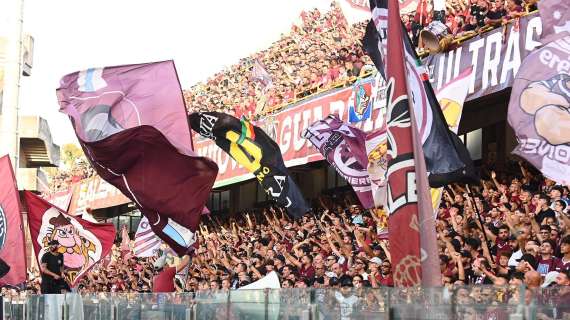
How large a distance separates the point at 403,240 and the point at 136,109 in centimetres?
745

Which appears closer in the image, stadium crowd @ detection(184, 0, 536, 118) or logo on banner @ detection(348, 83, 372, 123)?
stadium crowd @ detection(184, 0, 536, 118)

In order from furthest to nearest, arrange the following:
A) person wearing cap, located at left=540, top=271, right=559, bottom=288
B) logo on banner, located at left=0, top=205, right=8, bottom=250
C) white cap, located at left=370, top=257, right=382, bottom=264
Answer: logo on banner, located at left=0, top=205, right=8, bottom=250
white cap, located at left=370, top=257, right=382, bottom=264
person wearing cap, located at left=540, top=271, right=559, bottom=288

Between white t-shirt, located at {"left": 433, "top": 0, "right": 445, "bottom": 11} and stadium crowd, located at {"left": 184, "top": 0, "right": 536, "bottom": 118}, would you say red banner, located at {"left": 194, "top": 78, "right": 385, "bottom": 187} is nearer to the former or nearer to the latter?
stadium crowd, located at {"left": 184, "top": 0, "right": 536, "bottom": 118}

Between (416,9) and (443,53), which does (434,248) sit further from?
(416,9)

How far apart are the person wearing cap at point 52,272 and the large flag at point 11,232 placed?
1.33m

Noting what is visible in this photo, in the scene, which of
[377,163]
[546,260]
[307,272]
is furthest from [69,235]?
[546,260]

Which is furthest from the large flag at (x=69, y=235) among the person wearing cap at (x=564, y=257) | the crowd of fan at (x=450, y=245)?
the person wearing cap at (x=564, y=257)

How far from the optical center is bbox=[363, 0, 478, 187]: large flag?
10.6m

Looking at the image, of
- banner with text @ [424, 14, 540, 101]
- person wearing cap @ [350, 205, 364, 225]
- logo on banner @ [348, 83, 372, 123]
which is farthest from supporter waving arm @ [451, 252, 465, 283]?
logo on banner @ [348, 83, 372, 123]

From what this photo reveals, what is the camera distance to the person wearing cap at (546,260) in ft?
34.0

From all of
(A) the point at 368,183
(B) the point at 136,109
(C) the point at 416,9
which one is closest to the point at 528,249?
(A) the point at 368,183

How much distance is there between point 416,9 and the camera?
65.5ft

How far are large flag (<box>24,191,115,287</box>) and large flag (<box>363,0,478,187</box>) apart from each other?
10.1 metres

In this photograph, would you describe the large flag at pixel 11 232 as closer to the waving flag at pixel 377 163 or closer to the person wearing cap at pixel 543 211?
the waving flag at pixel 377 163
